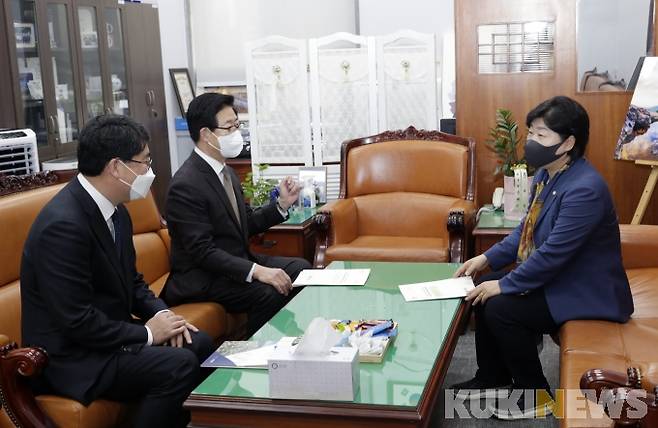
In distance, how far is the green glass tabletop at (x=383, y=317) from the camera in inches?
74.9

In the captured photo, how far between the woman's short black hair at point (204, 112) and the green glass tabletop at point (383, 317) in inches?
31.6

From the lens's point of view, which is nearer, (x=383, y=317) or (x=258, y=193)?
(x=383, y=317)

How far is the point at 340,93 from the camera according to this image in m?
4.64

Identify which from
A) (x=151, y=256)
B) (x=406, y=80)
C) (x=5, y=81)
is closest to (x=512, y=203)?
(x=406, y=80)

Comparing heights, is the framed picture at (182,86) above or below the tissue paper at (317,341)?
above

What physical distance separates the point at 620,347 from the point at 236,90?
451 centimetres

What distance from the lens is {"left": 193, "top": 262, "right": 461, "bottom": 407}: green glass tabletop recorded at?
1.90 m

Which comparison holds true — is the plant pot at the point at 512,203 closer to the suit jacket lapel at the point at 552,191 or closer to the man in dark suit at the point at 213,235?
the suit jacket lapel at the point at 552,191

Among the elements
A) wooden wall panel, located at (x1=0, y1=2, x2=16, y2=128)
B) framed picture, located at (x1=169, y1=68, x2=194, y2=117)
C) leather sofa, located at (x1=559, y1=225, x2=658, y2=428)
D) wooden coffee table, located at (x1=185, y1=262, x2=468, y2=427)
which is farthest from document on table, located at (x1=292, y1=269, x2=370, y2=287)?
framed picture, located at (x1=169, y1=68, x2=194, y2=117)

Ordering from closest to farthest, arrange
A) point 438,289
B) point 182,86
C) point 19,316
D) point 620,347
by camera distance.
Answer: point 620,347 < point 19,316 < point 438,289 < point 182,86

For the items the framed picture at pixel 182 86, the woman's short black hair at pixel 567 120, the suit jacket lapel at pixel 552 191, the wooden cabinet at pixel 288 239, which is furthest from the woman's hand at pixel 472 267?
the framed picture at pixel 182 86

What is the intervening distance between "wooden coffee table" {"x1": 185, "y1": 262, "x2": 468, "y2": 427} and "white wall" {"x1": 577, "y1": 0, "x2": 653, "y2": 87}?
2.12m

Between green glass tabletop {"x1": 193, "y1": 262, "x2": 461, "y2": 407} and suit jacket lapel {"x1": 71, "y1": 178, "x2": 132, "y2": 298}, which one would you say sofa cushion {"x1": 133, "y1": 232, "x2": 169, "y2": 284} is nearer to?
green glass tabletop {"x1": 193, "y1": 262, "x2": 461, "y2": 407}

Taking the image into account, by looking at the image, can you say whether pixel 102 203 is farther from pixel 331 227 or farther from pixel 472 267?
pixel 331 227
